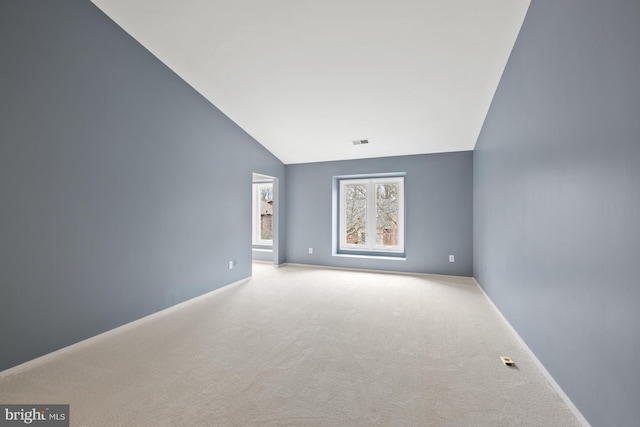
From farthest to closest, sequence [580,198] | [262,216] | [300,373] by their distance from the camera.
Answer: [262,216]
[300,373]
[580,198]

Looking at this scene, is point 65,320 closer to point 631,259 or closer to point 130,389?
point 130,389

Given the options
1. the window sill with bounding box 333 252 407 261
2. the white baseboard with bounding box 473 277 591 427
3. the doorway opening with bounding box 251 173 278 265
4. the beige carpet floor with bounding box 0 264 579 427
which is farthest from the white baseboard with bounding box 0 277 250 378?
the white baseboard with bounding box 473 277 591 427

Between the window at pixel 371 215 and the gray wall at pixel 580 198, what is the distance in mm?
3025

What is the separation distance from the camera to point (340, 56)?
289 cm

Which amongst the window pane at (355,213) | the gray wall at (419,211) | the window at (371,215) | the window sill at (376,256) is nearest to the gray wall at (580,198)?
the gray wall at (419,211)

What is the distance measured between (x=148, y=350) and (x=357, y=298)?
93.8 inches

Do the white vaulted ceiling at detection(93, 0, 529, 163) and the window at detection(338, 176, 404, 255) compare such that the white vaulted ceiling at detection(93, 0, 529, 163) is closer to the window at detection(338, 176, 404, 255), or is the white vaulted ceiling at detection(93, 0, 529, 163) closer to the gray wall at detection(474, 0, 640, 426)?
the gray wall at detection(474, 0, 640, 426)

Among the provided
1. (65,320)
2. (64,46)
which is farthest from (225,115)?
(65,320)

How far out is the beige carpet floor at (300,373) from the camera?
1512 mm

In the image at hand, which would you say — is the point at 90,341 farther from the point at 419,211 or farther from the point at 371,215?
the point at 419,211

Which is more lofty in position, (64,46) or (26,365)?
(64,46)

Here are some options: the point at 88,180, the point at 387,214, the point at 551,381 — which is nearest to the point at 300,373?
the point at 551,381

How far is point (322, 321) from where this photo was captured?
9.50ft

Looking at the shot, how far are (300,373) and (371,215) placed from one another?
413cm
